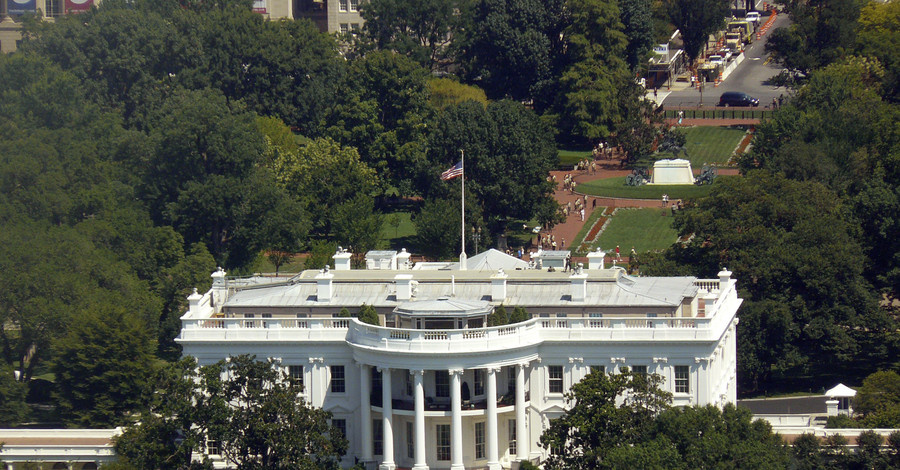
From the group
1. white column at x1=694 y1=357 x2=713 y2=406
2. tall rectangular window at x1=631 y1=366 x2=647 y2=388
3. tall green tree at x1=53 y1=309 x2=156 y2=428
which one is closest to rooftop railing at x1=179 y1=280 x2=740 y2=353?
white column at x1=694 y1=357 x2=713 y2=406

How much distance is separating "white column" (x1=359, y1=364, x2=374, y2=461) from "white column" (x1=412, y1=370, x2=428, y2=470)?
10.3 feet

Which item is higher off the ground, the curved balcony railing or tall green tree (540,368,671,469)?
the curved balcony railing

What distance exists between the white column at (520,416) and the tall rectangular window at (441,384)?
3.82m

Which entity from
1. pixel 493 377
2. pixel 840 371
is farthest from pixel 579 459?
pixel 840 371

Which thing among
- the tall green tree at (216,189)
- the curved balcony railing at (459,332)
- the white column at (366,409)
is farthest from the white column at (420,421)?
the tall green tree at (216,189)

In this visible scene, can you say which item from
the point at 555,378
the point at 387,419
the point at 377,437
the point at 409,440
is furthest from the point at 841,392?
the point at 387,419

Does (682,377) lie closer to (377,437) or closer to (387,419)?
(387,419)

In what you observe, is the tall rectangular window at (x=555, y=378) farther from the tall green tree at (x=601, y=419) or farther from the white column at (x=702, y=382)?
the white column at (x=702, y=382)

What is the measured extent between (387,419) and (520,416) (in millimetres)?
7075

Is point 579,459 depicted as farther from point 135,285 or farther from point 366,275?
point 135,285

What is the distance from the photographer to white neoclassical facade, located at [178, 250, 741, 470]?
5330 inches

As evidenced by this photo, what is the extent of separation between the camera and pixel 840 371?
166m

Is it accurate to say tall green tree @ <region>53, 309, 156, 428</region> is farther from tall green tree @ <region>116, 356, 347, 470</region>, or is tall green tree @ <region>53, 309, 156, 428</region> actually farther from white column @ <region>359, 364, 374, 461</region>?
white column @ <region>359, 364, 374, 461</region>

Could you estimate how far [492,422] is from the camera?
136 m
